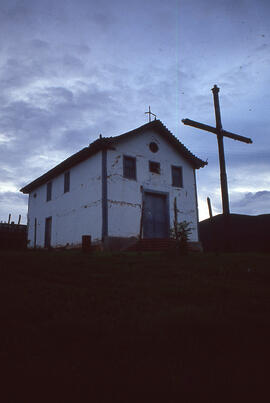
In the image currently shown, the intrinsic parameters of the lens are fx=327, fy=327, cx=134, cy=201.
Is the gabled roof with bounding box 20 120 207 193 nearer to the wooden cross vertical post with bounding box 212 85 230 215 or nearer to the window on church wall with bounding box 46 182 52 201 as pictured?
the window on church wall with bounding box 46 182 52 201

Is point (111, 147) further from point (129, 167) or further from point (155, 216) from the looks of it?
point (155, 216)

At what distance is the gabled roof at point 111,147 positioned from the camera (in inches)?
671

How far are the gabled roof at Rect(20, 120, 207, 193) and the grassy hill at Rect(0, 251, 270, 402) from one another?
38.1ft

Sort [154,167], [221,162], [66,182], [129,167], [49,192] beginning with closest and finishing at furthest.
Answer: [221,162] < [129,167] < [154,167] < [66,182] < [49,192]

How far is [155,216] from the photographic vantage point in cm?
1864

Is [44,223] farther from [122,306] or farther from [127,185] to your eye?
[122,306]

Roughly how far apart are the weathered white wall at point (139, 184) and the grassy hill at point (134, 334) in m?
10.7

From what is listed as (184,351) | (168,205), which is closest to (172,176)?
(168,205)

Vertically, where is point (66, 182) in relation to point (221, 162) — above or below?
above

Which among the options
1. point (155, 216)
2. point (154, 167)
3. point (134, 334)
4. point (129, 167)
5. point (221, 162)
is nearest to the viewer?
point (134, 334)

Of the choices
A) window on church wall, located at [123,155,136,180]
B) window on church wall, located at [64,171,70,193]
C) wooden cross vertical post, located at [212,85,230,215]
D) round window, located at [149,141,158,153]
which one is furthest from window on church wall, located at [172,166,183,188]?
window on church wall, located at [64,171,70,193]

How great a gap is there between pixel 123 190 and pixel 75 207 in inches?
136

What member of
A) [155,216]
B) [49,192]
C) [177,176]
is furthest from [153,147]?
[49,192]

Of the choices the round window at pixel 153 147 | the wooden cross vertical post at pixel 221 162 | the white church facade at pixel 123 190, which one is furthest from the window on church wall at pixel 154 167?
the wooden cross vertical post at pixel 221 162
